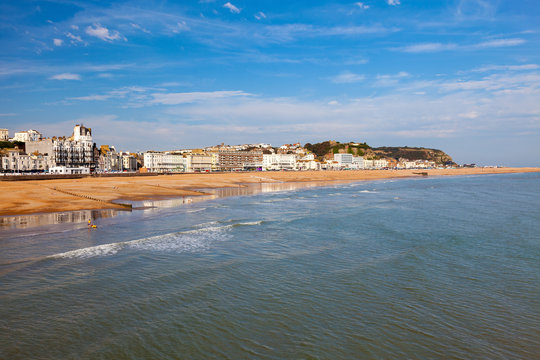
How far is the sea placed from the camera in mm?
6945

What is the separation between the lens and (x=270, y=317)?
8203 mm

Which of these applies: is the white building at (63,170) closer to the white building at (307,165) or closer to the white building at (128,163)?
the white building at (128,163)

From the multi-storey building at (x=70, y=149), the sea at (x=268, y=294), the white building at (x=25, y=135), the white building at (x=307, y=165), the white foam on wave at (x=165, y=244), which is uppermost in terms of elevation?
the white building at (x=25, y=135)

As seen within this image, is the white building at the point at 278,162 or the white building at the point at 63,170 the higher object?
the white building at the point at 278,162

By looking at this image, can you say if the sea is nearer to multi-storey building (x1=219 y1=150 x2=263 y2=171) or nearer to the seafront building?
the seafront building

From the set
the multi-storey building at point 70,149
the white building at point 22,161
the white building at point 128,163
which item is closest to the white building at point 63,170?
the white building at point 22,161

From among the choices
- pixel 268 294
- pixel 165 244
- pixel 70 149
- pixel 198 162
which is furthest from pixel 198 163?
pixel 268 294

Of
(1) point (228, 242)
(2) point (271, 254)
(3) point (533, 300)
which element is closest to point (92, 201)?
(1) point (228, 242)

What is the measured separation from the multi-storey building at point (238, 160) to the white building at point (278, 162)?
9.82 feet

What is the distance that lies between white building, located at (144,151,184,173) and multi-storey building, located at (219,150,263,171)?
2190 centimetres

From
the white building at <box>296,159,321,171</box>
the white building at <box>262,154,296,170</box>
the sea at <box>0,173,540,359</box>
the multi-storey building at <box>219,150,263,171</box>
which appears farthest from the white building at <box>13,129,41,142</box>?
the sea at <box>0,173,540,359</box>

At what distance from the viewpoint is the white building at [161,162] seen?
129 meters

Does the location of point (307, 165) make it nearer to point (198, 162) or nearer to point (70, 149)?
point (198, 162)

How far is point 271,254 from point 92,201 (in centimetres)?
2315
